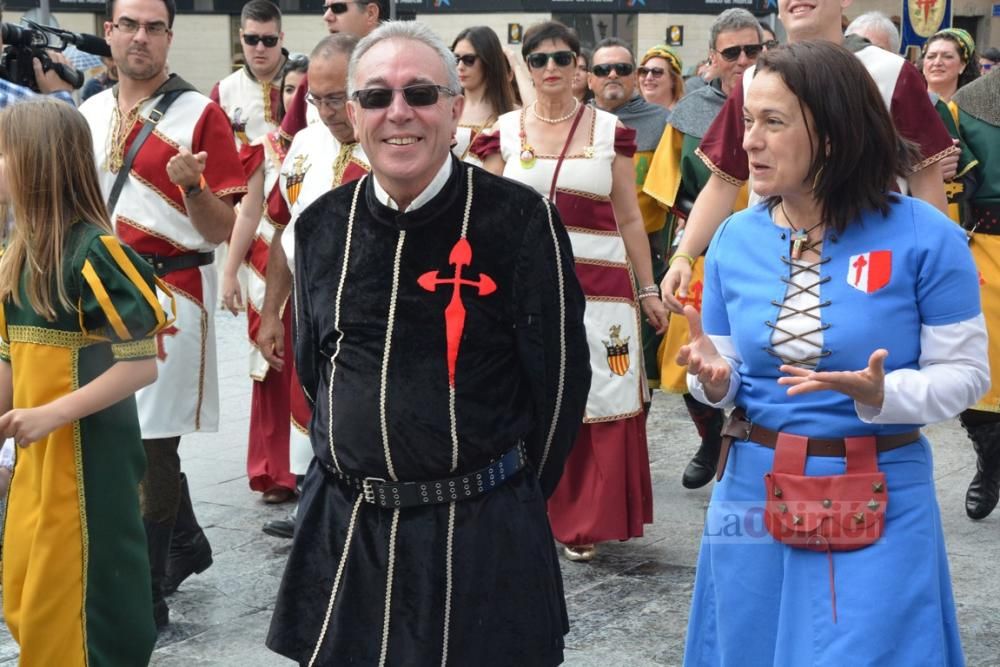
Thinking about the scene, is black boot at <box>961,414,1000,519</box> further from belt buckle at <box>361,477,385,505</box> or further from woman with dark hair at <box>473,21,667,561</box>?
belt buckle at <box>361,477,385,505</box>

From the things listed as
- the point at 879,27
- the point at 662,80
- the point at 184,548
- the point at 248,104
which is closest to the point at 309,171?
the point at 184,548

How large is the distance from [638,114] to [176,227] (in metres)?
3.25

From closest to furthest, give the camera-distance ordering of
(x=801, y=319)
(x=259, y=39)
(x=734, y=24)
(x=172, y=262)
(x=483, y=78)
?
(x=801, y=319) → (x=172, y=262) → (x=483, y=78) → (x=734, y=24) → (x=259, y=39)

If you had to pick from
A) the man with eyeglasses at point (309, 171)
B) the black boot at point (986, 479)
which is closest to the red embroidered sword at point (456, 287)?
the man with eyeglasses at point (309, 171)

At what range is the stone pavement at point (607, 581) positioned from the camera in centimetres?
494

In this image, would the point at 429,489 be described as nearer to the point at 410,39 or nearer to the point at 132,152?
the point at 410,39

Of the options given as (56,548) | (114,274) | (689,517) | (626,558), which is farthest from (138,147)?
(689,517)

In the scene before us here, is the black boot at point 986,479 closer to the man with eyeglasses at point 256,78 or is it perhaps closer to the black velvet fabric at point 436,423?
the black velvet fabric at point 436,423

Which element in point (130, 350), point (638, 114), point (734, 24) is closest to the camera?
point (130, 350)

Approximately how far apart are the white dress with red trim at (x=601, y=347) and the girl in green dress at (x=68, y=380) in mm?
2243

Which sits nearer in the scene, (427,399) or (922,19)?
(427,399)

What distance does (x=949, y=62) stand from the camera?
9.02 metres

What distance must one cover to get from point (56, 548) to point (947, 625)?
2264mm

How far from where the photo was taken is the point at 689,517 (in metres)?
6.65
